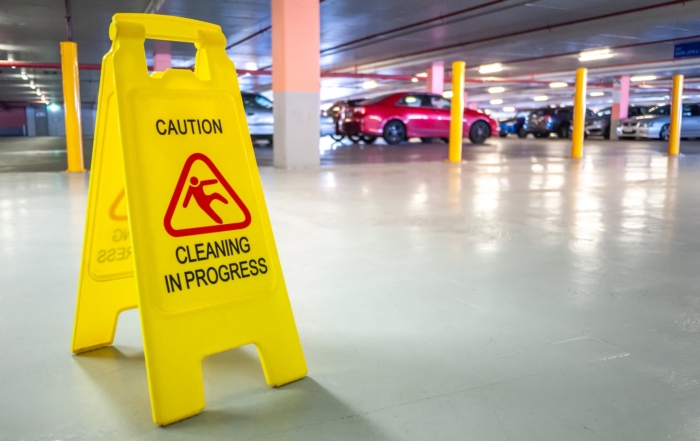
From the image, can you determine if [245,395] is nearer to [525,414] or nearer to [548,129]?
[525,414]

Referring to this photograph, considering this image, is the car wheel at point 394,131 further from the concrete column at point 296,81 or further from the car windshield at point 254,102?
the concrete column at point 296,81

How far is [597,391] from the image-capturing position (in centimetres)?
161

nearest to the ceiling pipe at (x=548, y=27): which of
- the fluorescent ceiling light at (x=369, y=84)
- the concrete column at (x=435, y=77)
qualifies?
the concrete column at (x=435, y=77)

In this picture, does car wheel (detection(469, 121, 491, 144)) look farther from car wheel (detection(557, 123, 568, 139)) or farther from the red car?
car wheel (detection(557, 123, 568, 139))

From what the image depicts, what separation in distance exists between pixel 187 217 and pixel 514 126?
27218mm

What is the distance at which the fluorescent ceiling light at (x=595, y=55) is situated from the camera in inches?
738

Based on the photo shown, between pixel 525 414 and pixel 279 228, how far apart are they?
2.60 m

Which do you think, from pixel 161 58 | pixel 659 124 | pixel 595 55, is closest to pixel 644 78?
pixel 659 124

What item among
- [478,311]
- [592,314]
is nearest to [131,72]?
[478,311]

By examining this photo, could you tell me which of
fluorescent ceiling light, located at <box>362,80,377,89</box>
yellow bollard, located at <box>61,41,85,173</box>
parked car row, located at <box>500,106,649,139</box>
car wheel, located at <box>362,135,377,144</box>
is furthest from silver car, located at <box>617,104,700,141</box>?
yellow bollard, located at <box>61,41,85,173</box>

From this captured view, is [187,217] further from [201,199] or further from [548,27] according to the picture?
[548,27]

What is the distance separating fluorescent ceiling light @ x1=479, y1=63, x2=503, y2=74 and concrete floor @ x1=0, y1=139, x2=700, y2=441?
62.2 feet

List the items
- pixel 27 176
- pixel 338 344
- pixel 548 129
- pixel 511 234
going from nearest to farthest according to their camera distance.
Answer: pixel 338 344
pixel 511 234
pixel 27 176
pixel 548 129

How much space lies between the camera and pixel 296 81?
870 centimetres
